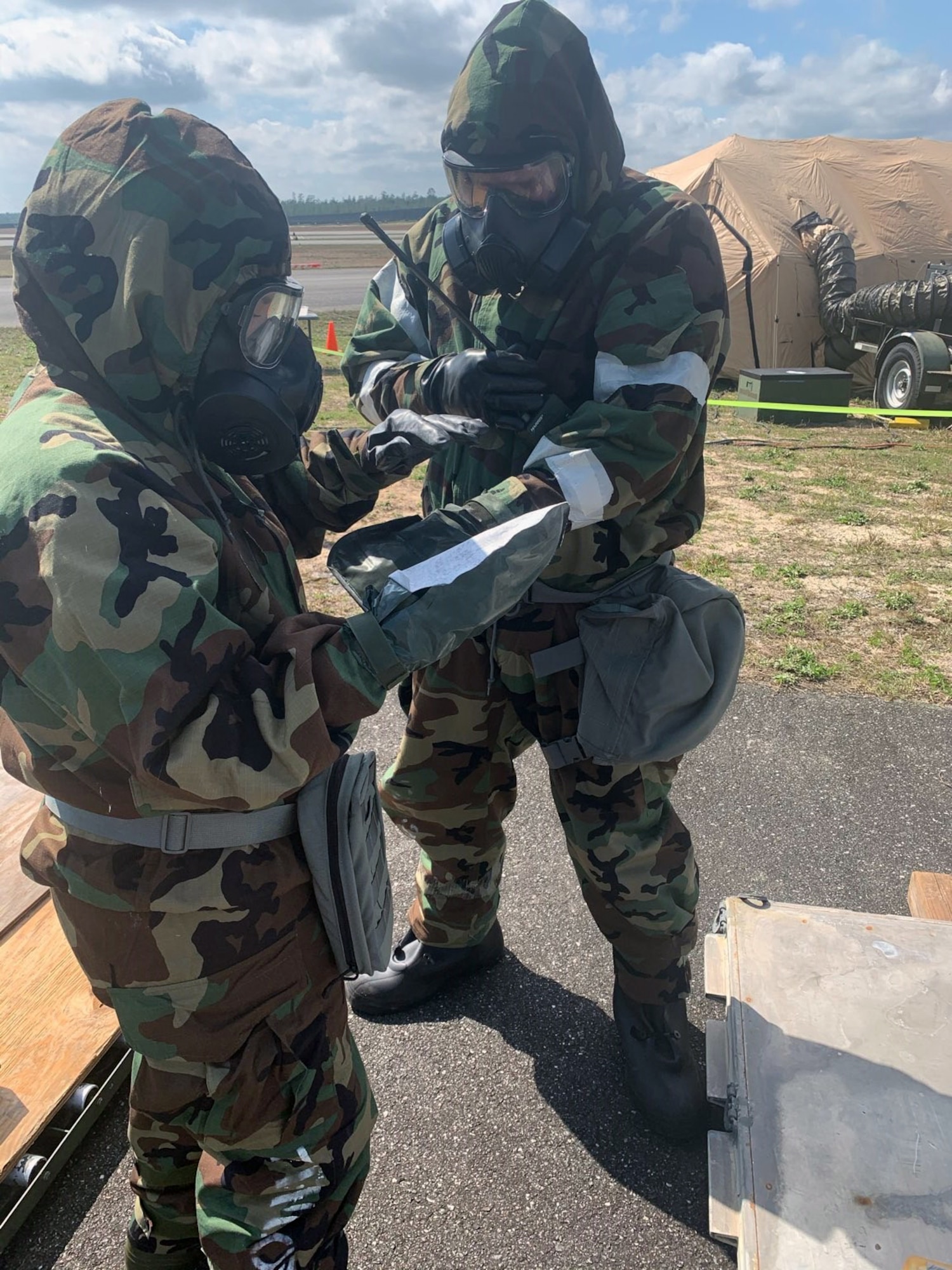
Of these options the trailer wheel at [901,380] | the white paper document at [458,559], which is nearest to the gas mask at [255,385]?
the white paper document at [458,559]

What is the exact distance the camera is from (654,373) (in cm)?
184

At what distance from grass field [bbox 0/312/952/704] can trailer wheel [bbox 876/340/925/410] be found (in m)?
0.77

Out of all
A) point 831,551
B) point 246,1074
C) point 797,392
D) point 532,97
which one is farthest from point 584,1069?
point 797,392

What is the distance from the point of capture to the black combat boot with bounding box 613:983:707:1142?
221 centimetres

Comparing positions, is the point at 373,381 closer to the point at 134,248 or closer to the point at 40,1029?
the point at 134,248

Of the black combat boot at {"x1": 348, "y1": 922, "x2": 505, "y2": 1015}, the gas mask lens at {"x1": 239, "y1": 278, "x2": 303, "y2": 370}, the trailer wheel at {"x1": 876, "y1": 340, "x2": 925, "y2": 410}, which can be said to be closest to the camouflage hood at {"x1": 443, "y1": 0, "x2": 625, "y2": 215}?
the gas mask lens at {"x1": 239, "y1": 278, "x2": 303, "y2": 370}

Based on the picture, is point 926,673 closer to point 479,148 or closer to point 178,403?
point 479,148

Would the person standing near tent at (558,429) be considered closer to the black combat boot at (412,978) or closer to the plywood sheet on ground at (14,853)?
the black combat boot at (412,978)

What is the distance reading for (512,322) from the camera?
2088 millimetres

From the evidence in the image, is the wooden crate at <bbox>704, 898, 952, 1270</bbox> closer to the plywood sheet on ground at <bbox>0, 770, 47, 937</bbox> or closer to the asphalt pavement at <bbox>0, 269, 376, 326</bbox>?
the plywood sheet on ground at <bbox>0, 770, 47, 937</bbox>

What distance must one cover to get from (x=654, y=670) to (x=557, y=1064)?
45.7 inches

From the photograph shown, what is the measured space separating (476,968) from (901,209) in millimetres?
14499

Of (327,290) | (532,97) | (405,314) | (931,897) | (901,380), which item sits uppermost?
(327,290)

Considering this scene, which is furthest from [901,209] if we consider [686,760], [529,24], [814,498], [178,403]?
[178,403]
